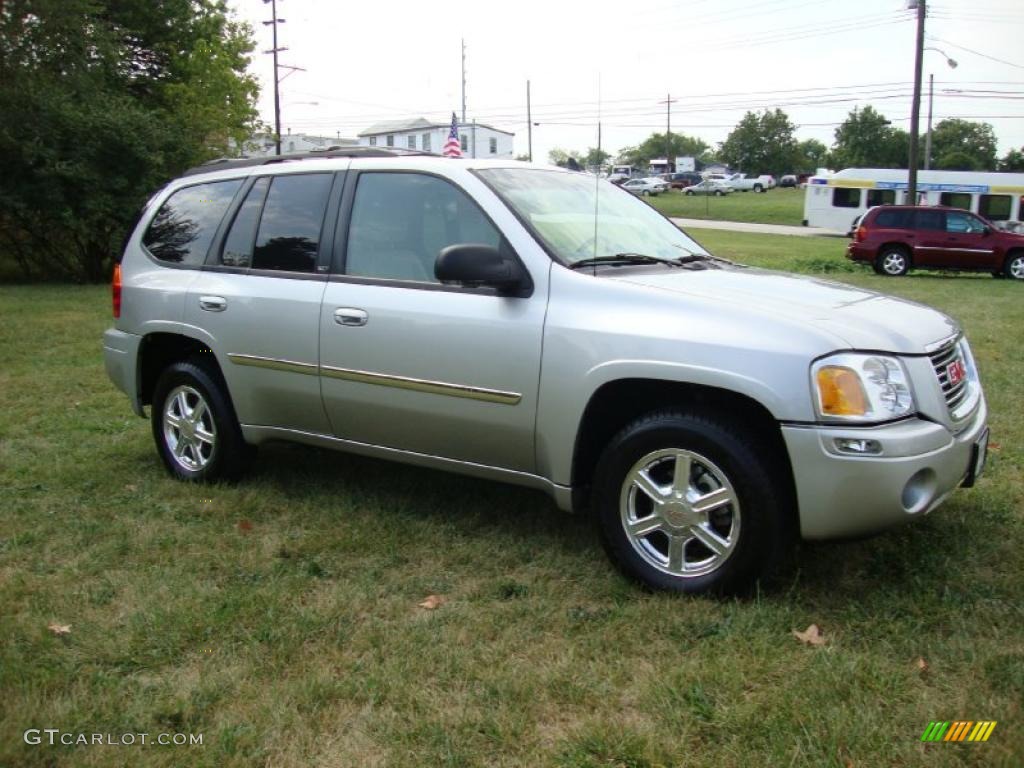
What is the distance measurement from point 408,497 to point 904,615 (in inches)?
98.2

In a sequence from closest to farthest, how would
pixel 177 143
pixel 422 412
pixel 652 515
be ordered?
1. pixel 652 515
2. pixel 422 412
3. pixel 177 143

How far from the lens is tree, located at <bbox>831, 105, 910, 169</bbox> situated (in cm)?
8175

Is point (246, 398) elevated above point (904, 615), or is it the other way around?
point (246, 398)

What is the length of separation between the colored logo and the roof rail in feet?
10.5

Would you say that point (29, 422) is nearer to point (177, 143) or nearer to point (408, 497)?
point (408, 497)

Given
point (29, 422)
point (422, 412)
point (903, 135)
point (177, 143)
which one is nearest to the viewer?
point (422, 412)

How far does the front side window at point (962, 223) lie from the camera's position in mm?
20766

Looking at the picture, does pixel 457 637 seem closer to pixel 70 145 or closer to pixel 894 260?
pixel 70 145

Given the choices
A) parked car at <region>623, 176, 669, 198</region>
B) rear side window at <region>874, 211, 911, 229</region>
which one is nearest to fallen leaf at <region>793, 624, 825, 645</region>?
rear side window at <region>874, 211, 911, 229</region>

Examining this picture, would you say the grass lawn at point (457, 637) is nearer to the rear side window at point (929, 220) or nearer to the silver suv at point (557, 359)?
the silver suv at point (557, 359)

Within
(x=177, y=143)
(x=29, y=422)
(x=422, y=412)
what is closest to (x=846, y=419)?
(x=422, y=412)

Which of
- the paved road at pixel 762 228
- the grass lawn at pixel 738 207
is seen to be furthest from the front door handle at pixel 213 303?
the grass lawn at pixel 738 207

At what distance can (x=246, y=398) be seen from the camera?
15.9ft

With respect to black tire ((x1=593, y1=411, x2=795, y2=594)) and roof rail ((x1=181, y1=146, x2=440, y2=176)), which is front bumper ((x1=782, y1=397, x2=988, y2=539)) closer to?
black tire ((x1=593, y1=411, x2=795, y2=594))
